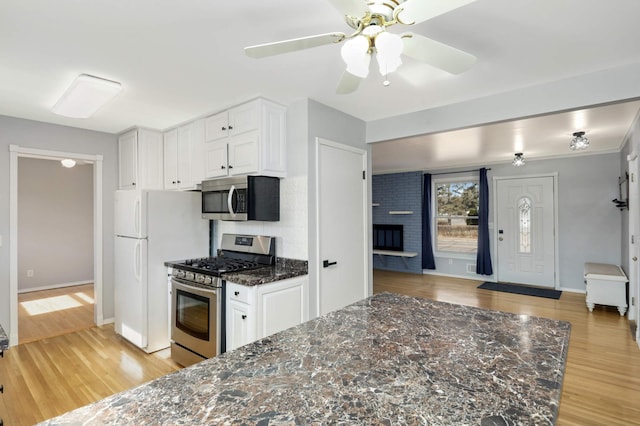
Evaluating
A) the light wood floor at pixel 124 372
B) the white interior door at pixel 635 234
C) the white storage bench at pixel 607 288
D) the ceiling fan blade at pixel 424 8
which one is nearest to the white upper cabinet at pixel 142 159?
the light wood floor at pixel 124 372

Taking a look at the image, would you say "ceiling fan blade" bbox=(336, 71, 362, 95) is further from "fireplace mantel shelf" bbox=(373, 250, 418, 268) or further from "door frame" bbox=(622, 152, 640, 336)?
"fireplace mantel shelf" bbox=(373, 250, 418, 268)

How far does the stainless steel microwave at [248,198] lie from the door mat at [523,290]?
4.90m

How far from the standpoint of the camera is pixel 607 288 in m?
4.66

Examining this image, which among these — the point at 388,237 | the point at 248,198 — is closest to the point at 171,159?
the point at 248,198

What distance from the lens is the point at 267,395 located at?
904mm

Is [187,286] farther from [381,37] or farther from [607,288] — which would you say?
[607,288]

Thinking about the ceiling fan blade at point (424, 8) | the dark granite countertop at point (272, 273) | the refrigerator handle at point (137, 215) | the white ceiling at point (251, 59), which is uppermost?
the white ceiling at point (251, 59)

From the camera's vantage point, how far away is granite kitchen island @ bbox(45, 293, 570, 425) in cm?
81

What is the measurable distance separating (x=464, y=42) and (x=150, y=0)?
172cm

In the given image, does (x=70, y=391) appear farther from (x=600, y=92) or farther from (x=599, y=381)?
(x=600, y=92)

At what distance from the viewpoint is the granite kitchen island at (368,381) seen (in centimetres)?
81

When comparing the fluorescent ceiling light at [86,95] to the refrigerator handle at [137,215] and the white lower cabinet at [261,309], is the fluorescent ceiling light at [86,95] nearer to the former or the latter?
the refrigerator handle at [137,215]

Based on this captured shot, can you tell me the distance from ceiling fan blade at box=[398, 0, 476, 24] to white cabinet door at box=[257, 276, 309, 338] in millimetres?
1986

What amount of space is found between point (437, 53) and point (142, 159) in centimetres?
354
